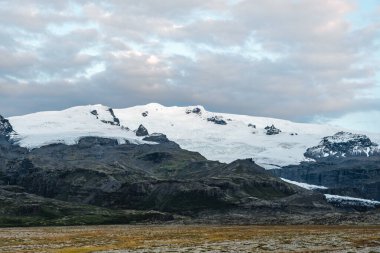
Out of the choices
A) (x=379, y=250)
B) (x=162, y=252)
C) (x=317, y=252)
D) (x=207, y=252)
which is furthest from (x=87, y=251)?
(x=379, y=250)

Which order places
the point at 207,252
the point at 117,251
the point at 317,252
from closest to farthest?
the point at 317,252 → the point at 207,252 → the point at 117,251

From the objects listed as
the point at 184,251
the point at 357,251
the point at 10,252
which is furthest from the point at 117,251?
the point at 357,251

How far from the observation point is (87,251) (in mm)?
96625

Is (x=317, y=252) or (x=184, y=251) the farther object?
(x=184, y=251)

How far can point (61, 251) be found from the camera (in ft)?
324

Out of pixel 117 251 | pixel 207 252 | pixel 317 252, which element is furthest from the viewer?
pixel 117 251

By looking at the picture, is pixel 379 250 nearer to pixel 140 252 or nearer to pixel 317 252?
pixel 317 252

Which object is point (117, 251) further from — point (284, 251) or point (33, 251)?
point (284, 251)

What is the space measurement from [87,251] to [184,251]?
52.3ft

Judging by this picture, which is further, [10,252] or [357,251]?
[10,252]

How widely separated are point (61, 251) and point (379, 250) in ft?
163

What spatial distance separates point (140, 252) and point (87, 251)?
9.51 metres

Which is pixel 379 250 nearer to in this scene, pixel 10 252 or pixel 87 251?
pixel 87 251

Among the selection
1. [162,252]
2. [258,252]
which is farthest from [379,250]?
[162,252]
